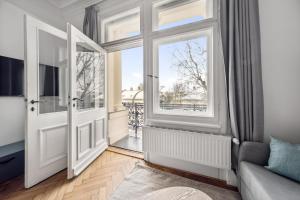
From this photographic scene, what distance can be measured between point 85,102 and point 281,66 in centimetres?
258

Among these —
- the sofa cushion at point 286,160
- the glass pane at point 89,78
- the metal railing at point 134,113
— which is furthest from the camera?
the metal railing at point 134,113

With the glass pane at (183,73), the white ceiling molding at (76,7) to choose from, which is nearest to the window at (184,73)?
the glass pane at (183,73)

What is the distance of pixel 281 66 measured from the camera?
1594 mm

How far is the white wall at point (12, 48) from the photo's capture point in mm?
2068

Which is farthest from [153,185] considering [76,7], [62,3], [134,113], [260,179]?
[62,3]

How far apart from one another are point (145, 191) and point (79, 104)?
145cm

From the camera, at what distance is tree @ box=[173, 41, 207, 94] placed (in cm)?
203

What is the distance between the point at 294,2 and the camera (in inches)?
61.0

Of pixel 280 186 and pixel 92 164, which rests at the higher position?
pixel 280 186

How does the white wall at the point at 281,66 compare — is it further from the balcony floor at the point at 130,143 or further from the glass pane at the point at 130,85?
the glass pane at the point at 130,85

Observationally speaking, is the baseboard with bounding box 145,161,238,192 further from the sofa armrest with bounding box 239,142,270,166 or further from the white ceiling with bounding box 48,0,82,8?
the white ceiling with bounding box 48,0,82,8

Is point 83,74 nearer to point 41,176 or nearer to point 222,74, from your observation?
point 41,176

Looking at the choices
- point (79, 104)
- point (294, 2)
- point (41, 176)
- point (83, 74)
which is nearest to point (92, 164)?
point (41, 176)

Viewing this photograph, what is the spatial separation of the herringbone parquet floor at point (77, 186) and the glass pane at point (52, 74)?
895 mm
